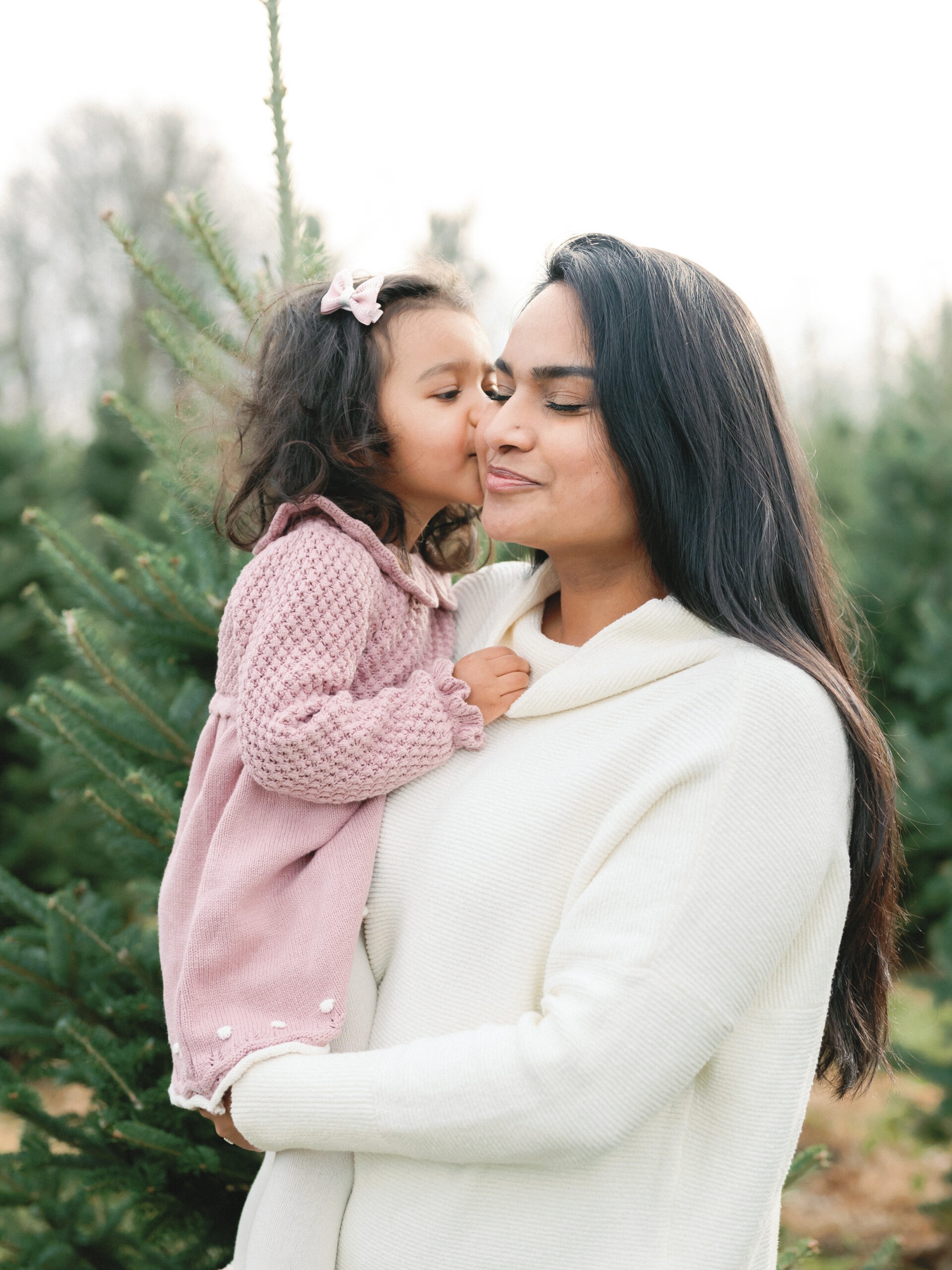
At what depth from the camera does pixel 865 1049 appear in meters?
1.69

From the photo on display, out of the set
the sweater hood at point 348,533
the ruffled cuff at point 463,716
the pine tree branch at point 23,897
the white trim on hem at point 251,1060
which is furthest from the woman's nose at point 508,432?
the pine tree branch at point 23,897

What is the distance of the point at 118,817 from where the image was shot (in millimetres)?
2188

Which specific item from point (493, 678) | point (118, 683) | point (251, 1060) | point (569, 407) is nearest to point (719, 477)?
point (569, 407)

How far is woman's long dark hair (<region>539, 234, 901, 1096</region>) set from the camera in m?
1.52

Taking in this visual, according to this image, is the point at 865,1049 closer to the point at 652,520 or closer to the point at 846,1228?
the point at 652,520

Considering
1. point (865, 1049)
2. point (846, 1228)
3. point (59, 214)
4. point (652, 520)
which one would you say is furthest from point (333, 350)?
point (59, 214)

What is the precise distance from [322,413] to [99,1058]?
1342 millimetres

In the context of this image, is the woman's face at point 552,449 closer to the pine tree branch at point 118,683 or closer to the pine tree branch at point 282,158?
the pine tree branch at point 282,158

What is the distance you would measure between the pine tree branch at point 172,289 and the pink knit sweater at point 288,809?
27.5 inches

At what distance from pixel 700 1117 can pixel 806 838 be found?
16.1 inches

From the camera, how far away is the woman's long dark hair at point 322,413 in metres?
1.88

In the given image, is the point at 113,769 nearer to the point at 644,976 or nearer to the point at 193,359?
the point at 193,359

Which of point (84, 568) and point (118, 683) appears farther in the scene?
point (84, 568)

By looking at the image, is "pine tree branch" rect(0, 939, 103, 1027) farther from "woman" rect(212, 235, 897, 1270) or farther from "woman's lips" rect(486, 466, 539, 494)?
"woman's lips" rect(486, 466, 539, 494)
